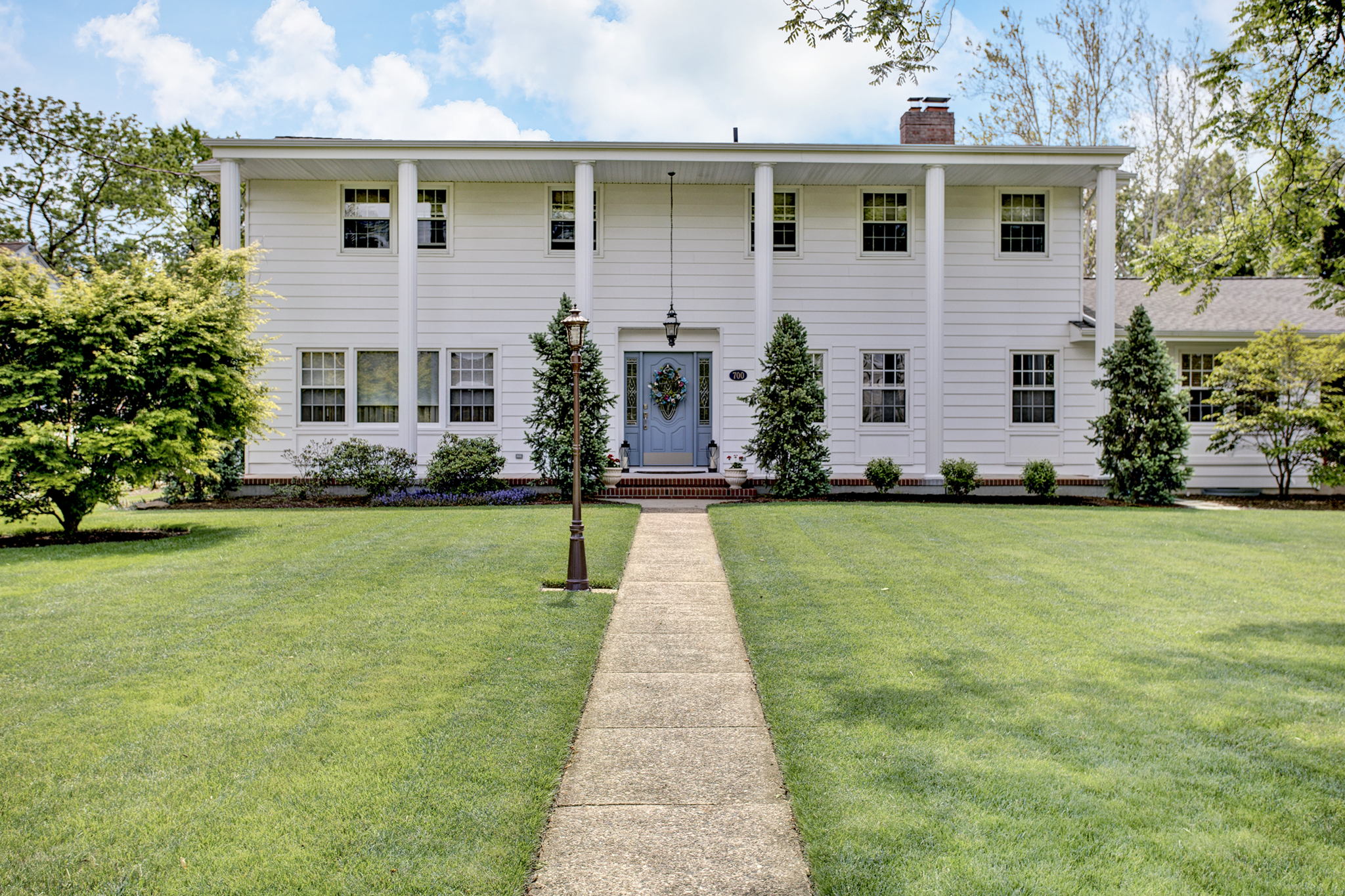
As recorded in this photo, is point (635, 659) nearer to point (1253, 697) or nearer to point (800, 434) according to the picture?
point (1253, 697)

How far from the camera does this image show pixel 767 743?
14.7 feet

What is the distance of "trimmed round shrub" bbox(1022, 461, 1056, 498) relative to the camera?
50.4 ft

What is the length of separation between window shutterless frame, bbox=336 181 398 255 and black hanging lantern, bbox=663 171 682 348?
5.49m

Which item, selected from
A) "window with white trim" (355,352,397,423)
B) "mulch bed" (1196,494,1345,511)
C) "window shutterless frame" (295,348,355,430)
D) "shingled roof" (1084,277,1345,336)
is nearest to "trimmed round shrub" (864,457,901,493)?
"shingled roof" (1084,277,1345,336)

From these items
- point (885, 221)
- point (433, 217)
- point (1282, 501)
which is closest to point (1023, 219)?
Answer: point (885, 221)

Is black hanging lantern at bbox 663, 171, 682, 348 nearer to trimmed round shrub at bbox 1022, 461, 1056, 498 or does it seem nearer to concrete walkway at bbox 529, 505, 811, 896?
trimmed round shrub at bbox 1022, 461, 1056, 498

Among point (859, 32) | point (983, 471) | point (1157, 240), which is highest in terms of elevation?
point (859, 32)

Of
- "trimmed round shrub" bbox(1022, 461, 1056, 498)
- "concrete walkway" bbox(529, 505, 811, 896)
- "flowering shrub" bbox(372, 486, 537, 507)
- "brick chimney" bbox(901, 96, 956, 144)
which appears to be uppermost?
"brick chimney" bbox(901, 96, 956, 144)

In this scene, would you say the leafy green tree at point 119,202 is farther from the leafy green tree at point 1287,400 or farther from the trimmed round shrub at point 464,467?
the leafy green tree at point 1287,400

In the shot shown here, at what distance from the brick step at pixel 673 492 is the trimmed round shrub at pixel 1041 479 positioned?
502 cm

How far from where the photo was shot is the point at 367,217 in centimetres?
1705

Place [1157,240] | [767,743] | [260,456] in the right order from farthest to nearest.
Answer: [260,456] → [1157,240] → [767,743]

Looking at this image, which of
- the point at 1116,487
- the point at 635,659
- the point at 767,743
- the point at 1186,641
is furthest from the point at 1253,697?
the point at 1116,487

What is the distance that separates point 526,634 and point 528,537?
420 cm
